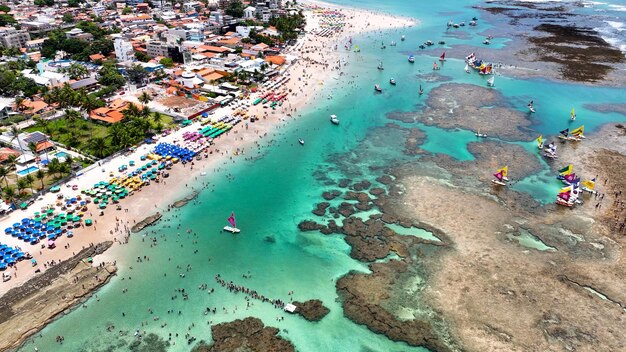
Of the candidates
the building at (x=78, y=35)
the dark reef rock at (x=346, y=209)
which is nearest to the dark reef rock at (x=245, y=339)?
the dark reef rock at (x=346, y=209)

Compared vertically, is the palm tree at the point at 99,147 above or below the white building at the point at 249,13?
below

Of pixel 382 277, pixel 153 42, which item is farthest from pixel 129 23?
pixel 382 277

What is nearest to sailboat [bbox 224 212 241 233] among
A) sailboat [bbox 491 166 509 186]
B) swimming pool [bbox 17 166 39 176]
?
swimming pool [bbox 17 166 39 176]

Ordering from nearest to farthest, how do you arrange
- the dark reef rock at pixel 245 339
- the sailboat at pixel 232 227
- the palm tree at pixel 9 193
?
the dark reef rock at pixel 245 339 < the sailboat at pixel 232 227 < the palm tree at pixel 9 193

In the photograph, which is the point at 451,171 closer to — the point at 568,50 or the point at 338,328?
the point at 338,328

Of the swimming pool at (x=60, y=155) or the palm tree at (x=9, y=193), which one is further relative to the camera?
the swimming pool at (x=60, y=155)

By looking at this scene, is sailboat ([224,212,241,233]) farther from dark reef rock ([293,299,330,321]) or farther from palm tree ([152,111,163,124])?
palm tree ([152,111,163,124])

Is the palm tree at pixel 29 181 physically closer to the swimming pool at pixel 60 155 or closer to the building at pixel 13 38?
the swimming pool at pixel 60 155

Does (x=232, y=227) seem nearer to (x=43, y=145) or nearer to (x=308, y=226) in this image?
(x=308, y=226)
